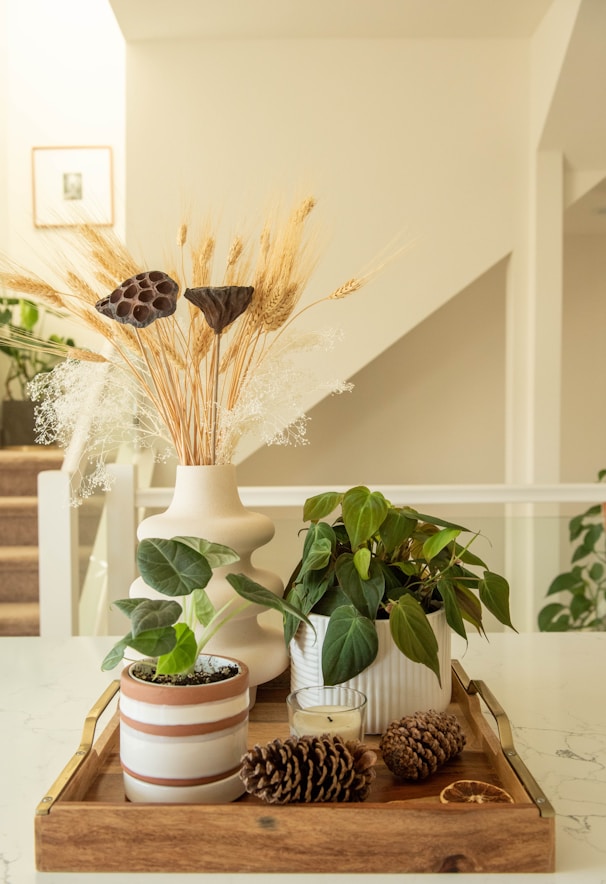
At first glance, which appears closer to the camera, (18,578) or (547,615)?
(547,615)

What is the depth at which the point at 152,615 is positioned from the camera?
645 mm

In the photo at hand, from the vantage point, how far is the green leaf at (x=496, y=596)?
2.76ft

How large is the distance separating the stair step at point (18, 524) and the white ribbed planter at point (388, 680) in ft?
10.5

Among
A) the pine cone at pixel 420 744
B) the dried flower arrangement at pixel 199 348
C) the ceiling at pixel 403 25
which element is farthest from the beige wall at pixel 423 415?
the pine cone at pixel 420 744

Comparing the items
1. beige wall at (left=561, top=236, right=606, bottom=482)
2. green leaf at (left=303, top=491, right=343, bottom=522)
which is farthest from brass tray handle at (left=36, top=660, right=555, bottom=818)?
beige wall at (left=561, top=236, right=606, bottom=482)

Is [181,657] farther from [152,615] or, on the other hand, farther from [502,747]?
[502,747]

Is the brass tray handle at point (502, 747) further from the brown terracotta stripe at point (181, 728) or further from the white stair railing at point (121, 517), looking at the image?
the white stair railing at point (121, 517)

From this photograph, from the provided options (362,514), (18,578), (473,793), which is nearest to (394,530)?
(362,514)

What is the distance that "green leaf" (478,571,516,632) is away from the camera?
0.84 metres

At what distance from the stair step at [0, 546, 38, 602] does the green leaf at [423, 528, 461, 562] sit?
2.96 metres

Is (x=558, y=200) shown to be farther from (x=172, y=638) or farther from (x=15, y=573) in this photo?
(x=172, y=638)

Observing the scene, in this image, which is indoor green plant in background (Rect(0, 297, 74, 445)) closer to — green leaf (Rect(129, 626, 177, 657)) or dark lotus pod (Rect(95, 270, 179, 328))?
dark lotus pod (Rect(95, 270, 179, 328))

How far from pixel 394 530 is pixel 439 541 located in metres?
0.05

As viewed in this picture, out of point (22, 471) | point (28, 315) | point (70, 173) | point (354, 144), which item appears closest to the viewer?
point (354, 144)
